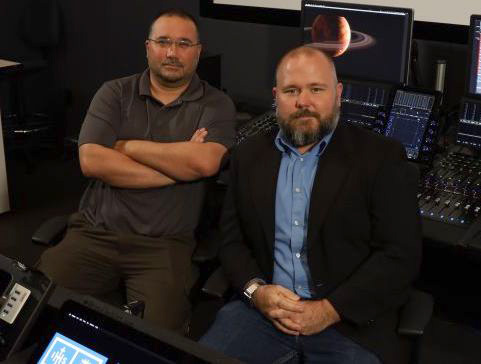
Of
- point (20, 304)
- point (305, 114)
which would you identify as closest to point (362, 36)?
point (305, 114)

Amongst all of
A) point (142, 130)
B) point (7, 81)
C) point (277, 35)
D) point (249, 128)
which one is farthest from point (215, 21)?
point (7, 81)

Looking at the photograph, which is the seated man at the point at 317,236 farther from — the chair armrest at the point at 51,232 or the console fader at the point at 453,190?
the chair armrest at the point at 51,232

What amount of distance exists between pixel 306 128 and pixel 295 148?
78 mm

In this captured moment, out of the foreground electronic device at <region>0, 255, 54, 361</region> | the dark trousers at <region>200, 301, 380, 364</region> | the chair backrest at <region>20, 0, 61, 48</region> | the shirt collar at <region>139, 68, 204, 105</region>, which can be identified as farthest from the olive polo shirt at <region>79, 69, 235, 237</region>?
the chair backrest at <region>20, 0, 61, 48</region>

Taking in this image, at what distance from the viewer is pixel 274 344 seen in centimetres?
194

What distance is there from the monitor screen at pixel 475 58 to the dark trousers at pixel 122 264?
3.85 ft

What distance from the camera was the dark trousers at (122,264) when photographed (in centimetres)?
227

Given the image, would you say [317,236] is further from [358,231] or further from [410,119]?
[410,119]

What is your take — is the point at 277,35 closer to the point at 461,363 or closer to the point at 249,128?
the point at 249,128

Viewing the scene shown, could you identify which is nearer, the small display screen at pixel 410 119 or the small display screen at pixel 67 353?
the small display screen at pixel 67 353

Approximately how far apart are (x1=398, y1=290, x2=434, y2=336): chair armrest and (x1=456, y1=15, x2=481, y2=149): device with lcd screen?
3.04 feet

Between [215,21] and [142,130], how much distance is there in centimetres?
145

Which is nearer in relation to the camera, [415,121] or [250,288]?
[250,288]

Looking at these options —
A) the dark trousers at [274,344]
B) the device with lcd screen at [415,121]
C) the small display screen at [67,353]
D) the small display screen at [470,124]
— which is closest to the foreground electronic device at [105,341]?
the small display screen at [67,353]
